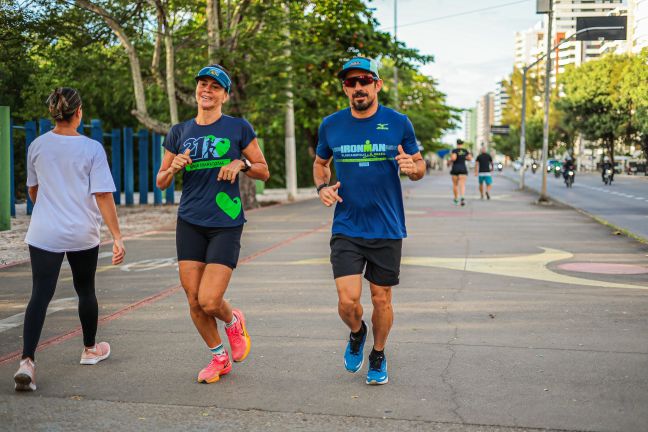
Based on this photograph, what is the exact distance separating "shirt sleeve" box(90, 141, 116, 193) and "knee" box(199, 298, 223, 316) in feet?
2.78

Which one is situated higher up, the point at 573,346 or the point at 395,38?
the point at 395,38

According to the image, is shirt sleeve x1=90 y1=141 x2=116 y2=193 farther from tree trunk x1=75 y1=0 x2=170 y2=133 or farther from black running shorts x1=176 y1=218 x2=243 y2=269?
tree trunk x1=75 y1=0 x2=170 y2=133

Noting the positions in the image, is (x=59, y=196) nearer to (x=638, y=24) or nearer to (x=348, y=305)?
(x=348, y=305)

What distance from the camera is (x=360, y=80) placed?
5.10 metres

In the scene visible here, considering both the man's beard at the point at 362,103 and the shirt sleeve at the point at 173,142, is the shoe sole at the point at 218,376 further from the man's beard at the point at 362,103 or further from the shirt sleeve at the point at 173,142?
the man's beard at the point at 362,103

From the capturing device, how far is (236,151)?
5.22 metres

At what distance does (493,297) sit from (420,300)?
29.1 inches

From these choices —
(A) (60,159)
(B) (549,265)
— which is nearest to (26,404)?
(A) (60,159)

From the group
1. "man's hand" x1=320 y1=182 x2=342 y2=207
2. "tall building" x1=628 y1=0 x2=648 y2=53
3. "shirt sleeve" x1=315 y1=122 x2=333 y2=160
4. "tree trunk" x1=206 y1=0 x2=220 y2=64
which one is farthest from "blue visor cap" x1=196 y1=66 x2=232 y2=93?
"tall building" x1=628 y1=0 x2=648 y2=53

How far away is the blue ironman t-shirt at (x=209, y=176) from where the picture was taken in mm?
5148

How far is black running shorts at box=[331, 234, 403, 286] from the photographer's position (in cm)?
517

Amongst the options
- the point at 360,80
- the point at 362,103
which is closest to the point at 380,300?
the point at 362,103

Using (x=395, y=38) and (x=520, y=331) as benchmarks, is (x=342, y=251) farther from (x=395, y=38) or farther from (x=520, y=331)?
(x=395, y=38)

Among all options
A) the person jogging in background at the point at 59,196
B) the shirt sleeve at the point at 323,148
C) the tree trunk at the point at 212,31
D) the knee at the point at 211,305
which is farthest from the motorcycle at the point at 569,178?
the person jogging in background at the point at 59,196
